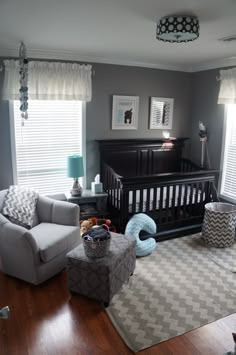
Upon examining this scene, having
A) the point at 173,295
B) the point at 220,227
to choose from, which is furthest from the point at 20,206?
the point at 220,227

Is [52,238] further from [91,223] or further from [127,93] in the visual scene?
[127,93]

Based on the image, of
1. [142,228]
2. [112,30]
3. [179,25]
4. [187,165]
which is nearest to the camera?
[179,25]

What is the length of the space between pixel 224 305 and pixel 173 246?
3.77 ft

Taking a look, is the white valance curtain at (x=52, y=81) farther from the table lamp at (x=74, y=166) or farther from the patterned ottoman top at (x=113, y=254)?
the patterned ottoman top at (x=113, y=254)

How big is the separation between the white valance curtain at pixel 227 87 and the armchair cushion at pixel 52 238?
103 inches

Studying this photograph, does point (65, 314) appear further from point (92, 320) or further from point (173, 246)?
point (173, 246)

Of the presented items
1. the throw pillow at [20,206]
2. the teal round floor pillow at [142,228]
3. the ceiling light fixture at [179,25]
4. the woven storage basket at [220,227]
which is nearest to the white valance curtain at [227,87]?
the woven storage basket at [220,227]

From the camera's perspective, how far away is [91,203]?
392 cm

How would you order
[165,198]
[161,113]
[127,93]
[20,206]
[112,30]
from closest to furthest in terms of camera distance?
[112,30]
[20,206]
[165,198]
[127,93]
[161,113]

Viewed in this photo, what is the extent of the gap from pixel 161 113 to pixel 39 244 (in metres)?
2.80

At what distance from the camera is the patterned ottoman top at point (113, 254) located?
2379 millimetres

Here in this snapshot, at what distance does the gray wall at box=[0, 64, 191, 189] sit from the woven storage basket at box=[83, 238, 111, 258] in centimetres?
178

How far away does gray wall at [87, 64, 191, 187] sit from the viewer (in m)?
3.95

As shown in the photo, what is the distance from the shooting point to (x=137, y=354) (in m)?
1.96
